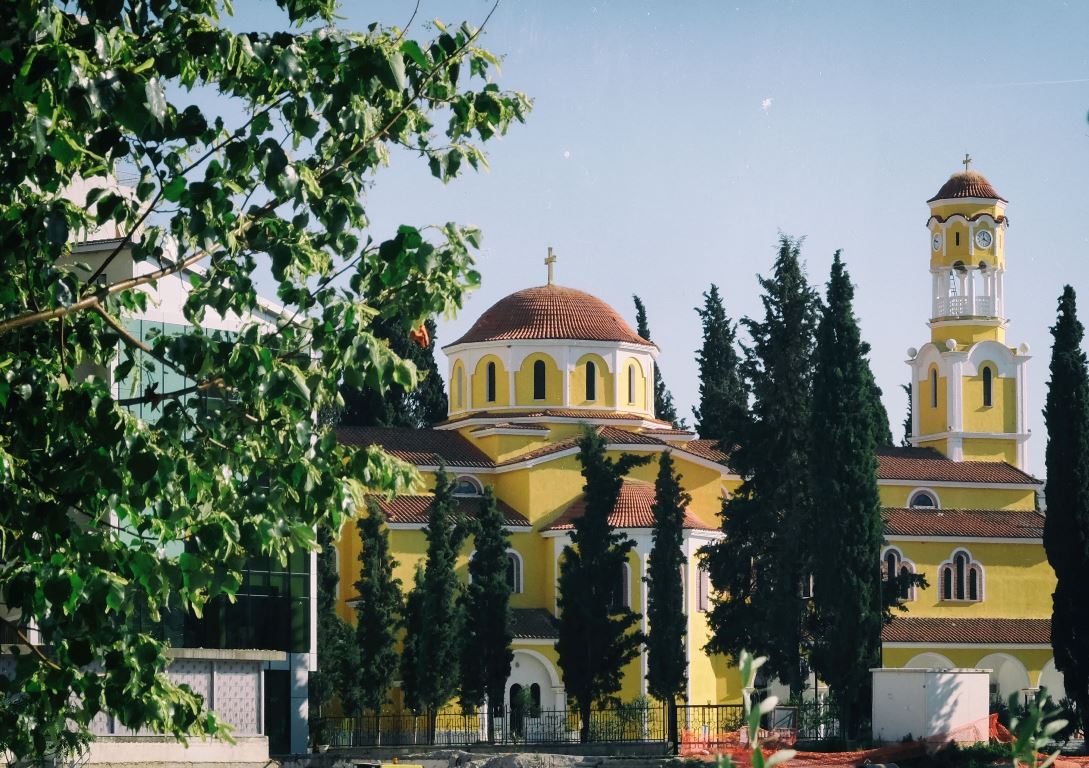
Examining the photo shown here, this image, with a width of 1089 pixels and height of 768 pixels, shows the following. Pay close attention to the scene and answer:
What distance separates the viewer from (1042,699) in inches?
224

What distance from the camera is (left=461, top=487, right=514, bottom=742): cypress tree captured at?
40.3 m

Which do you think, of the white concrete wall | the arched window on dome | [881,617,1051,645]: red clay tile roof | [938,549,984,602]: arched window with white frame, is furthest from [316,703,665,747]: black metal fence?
[938,549,984,602]: arched window with white frame

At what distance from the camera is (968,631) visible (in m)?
50.7

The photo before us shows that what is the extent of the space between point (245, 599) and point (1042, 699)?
975 inches

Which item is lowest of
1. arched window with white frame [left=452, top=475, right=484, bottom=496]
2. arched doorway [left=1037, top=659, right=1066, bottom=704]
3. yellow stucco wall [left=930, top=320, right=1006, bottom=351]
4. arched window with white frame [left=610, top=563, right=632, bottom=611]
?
arched doorway [left=1037, top=659, right=1066, bottom=704]

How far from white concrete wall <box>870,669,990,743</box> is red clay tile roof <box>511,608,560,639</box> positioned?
50.3ft

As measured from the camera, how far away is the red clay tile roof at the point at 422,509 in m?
46.6

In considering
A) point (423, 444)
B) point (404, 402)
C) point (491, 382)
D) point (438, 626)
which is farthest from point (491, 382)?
point (438, 626)

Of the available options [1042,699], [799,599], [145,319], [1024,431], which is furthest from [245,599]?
[1024,431]

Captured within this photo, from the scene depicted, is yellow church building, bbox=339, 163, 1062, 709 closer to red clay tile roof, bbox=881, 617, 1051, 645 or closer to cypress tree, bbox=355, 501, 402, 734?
red clay tile roof, bbox=881, 617, 1051, 645

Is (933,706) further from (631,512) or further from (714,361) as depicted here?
(714,361)

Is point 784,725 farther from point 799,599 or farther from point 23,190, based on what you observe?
point 23,190

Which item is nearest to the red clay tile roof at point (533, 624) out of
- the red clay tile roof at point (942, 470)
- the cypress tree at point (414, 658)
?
the cypress tree at point (414, 658)

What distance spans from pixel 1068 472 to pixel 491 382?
56.0 feet
